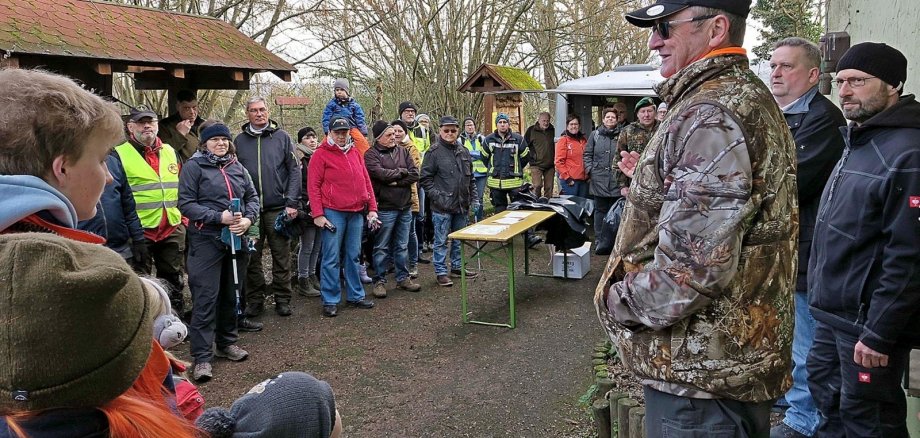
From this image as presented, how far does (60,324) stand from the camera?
812 millimetres

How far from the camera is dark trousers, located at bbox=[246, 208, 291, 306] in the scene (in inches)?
240

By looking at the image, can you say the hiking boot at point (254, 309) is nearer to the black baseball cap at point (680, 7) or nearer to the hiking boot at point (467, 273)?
the hiking boot at point (467, 273)

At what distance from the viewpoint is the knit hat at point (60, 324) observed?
801mm

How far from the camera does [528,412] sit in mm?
4152

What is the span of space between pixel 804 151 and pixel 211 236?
3992mm

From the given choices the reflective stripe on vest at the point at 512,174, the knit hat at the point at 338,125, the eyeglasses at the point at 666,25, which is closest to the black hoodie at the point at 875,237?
the eyeglasses at the point at 666,25

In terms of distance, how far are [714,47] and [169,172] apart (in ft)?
15.6

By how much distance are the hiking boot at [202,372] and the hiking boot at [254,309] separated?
55.2 inches

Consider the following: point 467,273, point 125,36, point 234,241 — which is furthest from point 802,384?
point 125,36

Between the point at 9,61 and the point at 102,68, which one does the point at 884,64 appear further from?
the point at 102,68

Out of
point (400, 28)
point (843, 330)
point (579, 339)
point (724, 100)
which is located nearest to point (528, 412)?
point (579, 339)

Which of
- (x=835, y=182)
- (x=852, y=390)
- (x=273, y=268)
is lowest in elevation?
(x=273, y=268)

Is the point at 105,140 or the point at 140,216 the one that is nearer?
the point at 105,140

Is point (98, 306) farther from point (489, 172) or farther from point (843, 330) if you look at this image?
point (489, 172)
